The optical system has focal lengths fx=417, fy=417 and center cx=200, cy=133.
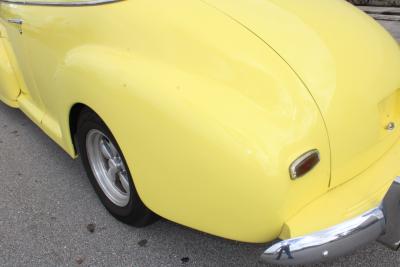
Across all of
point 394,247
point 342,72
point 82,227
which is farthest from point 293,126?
point 82,227

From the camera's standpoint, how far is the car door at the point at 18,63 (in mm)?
2918

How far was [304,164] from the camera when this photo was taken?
1.73m

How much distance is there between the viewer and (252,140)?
168cm

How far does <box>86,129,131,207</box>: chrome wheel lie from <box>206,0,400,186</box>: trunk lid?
109 cm

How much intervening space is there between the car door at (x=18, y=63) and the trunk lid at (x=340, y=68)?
63.1 inches

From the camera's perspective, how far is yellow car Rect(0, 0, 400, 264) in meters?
1.70

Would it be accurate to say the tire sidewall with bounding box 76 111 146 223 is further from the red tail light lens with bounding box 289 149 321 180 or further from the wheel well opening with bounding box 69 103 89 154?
the red tail light lens with bounding box 289 149 321 180

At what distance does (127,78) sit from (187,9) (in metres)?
0.44

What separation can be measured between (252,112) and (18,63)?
86.4 inches

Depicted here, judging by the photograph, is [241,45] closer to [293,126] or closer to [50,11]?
[293,126]

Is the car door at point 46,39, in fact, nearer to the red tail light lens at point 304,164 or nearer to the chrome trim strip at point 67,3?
the chrome trim strip at point 67,3

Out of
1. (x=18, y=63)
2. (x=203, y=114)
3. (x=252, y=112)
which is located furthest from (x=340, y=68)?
(x=18, y=63)

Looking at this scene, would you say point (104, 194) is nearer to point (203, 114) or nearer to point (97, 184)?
point (97, 184)

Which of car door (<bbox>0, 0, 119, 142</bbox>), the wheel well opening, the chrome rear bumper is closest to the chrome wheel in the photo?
the wheel well opening
